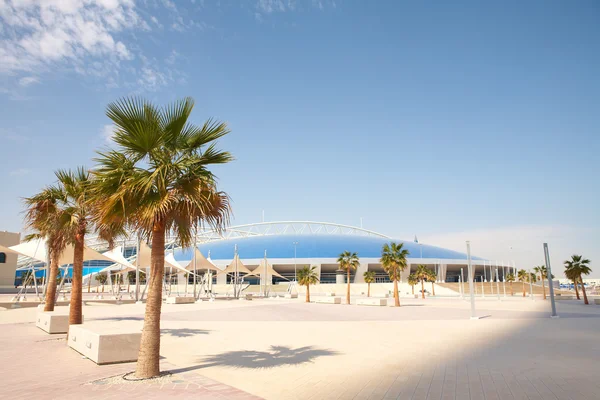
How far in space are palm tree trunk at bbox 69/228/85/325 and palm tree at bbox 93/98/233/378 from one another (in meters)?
7.21

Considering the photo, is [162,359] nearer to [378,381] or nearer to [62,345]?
[62,345]

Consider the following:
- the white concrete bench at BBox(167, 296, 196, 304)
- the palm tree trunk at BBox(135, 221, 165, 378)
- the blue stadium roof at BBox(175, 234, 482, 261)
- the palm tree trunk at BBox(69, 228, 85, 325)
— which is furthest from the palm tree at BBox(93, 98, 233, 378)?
the blue stadium roof at BBox(175, 234, 482, 261)

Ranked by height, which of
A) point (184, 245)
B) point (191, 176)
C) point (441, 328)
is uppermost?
point (191, 176)

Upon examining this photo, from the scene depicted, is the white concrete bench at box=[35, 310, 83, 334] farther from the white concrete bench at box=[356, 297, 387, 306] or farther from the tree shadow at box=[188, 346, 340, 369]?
the white concrete bench at box=[356, 297, 387, 306]

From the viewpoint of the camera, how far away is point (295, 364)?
12000 mm

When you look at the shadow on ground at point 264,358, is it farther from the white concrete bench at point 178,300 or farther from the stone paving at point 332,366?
the white concrete bench at point 178,300

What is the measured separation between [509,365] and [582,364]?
6.77 feet

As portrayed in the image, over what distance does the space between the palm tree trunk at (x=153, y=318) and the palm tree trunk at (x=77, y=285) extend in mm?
8080

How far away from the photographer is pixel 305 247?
12188 cm

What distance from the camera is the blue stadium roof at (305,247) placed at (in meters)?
118

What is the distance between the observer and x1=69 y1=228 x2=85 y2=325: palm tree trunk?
16406 millimetres

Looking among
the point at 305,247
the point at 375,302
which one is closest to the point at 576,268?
the point at 375,302

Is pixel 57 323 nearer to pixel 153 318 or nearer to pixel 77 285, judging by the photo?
pixel 77 285

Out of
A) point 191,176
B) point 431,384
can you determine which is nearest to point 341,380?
point 431,384
